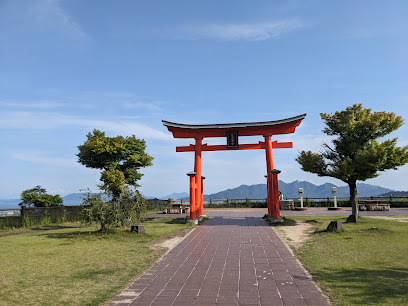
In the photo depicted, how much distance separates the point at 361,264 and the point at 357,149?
7.30m

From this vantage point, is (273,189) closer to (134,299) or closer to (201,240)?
(201,240)

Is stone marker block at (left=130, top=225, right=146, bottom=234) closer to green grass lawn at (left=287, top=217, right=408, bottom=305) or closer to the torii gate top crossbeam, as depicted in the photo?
the torii gate top crossbeam

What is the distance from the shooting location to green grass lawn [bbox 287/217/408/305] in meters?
4.62

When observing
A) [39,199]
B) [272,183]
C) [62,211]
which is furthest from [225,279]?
[39,199]

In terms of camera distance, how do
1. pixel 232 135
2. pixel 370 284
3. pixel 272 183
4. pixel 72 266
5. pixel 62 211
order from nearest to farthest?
pixel 370 284 → pixel 72 266 → pixel 272 183 → pixel 232 135 → pixel 62 211

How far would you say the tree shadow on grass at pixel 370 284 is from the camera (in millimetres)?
4434

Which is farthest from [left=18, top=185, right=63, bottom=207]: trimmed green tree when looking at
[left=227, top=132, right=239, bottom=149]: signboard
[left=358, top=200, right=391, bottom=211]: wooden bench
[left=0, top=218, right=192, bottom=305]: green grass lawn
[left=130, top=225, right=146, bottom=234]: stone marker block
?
[left=358, top=200, right=391, bottom=211]: wooden bench

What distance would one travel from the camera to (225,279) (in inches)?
223

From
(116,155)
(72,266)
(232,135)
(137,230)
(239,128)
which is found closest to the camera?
(72,266)

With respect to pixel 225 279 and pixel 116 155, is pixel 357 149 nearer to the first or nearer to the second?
pixel 225 279

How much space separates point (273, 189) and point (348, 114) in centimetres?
489

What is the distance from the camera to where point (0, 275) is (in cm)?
603

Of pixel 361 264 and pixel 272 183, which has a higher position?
pixel 272 183

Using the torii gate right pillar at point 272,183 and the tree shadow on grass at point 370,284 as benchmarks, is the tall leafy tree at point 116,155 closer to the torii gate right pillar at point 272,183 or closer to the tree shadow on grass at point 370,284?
the torii gate right pillar at point 272,183
